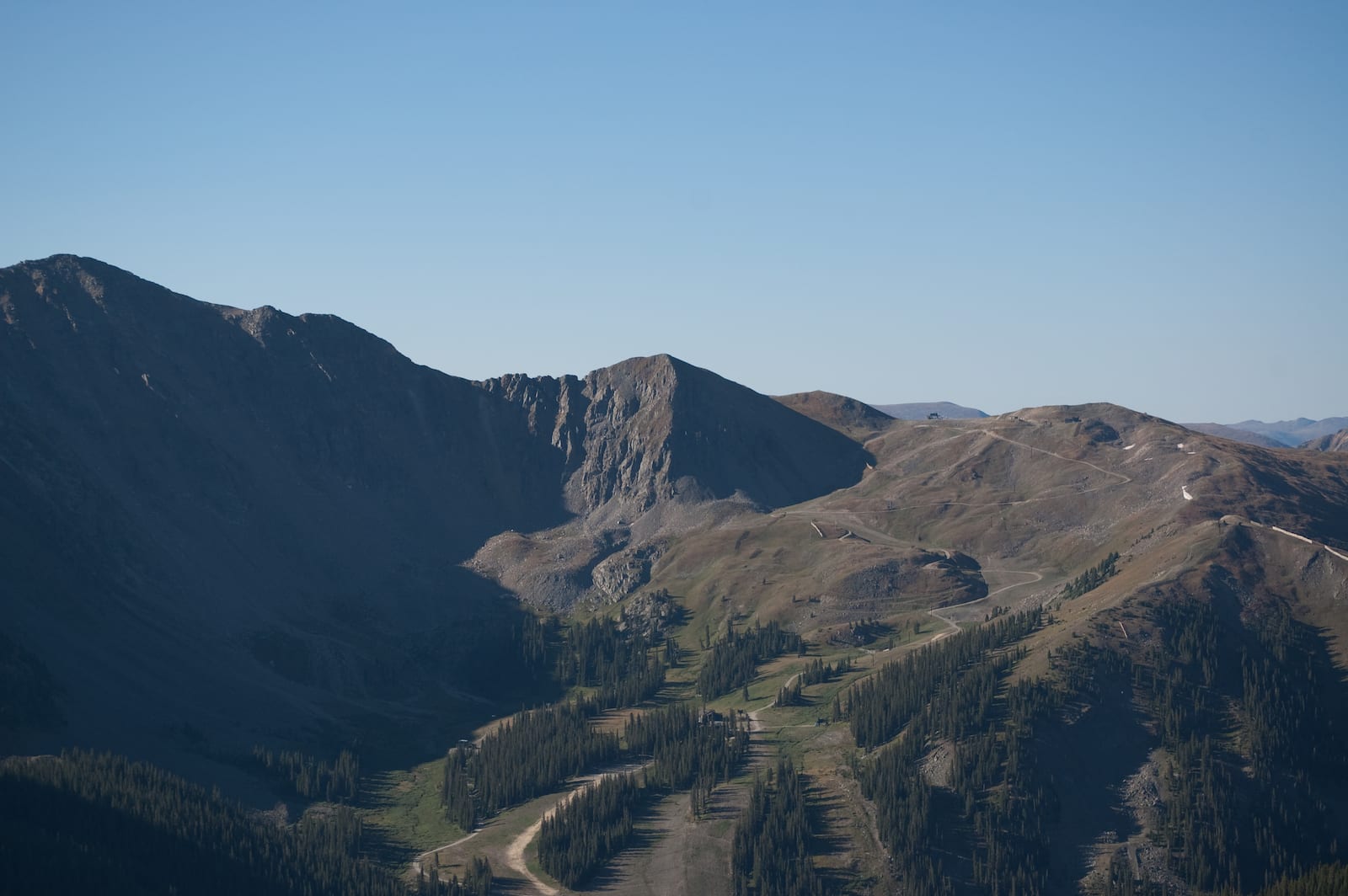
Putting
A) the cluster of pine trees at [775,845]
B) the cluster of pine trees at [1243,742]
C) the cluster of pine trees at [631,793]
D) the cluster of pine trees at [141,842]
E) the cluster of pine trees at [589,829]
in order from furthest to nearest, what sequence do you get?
1. the cluster of pine trees at [631,793]
2. the cluster of pine trees at [589,829]
3. the cluster of pine trees at [1243,742]
4. the cluster of pine trees at [775,845]
5. the cluster of pine trees at [141,842]

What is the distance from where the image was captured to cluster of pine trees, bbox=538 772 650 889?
525 feet

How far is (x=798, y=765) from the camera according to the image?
183500 mm

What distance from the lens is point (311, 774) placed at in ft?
620

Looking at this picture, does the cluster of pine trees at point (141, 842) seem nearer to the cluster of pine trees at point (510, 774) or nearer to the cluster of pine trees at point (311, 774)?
the cluster of pine trees at point (311, 774)

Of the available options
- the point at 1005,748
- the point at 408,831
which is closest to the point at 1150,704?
the point at 1005,748

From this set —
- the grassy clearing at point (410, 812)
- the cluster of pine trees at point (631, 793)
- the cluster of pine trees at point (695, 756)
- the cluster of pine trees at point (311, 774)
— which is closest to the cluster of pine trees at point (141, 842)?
the grassy clearing at point (410, 812)

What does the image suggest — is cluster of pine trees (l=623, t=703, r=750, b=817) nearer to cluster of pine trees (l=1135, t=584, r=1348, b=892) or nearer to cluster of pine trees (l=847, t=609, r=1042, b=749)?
cluster of pine trees (l=847, t=609, r=1042, b=749)

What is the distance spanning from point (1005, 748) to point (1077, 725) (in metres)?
12.0

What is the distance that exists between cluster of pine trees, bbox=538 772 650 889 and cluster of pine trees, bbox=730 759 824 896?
614 inches

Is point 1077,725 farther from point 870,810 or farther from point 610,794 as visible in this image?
point 610,794

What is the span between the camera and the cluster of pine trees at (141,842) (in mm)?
130000

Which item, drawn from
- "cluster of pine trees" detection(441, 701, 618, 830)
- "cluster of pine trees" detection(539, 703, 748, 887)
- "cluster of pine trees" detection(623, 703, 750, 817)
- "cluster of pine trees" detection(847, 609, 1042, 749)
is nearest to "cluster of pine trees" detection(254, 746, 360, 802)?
"cluster of pine trees" detection(441, 701, 618, 830)

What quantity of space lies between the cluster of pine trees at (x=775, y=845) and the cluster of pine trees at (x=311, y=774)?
59574 mm

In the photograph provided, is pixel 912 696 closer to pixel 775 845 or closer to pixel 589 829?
pixel 775 845
